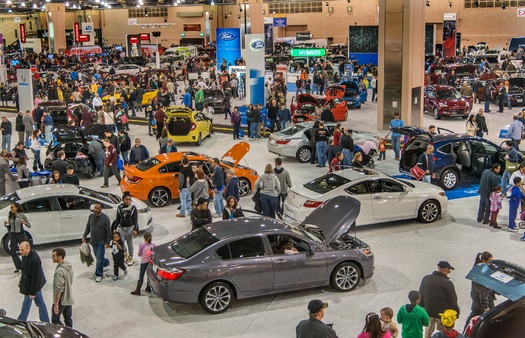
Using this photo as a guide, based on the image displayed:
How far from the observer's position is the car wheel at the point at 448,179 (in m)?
18.1

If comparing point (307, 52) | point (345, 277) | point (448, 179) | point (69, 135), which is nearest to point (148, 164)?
point (69, 135)

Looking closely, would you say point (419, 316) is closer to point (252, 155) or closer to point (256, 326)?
point (256, 326)

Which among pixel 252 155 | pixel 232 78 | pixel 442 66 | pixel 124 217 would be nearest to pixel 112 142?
pixel 252 155

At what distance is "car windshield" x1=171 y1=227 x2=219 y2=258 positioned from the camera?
10922 millimetres

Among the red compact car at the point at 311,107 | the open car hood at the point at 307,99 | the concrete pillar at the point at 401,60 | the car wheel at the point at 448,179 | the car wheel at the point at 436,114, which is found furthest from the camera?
Result: the car wheel at the point at 436,114

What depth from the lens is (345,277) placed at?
11.6 m

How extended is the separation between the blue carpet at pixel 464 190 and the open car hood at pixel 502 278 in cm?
935

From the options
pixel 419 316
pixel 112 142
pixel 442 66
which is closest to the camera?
pixel 419 316

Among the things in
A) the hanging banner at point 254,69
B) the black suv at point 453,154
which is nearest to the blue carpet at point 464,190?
the black suv at point 453,154

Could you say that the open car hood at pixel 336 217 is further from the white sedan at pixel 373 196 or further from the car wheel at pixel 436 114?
the car wheel at pixel 436 114

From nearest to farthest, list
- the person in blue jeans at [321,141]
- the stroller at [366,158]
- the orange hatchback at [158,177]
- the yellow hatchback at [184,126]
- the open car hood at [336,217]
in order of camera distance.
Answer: the open car hood at [336,217], the orange hatchback at [158,177], the stroller at [366,158], the person in blue jeans at [321,141], the yellow hatchback at [184,126]

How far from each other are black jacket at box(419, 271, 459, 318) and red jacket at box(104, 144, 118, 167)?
37.3 feet

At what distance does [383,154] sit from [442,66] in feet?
71.4

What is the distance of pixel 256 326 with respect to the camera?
1048 centimetres
